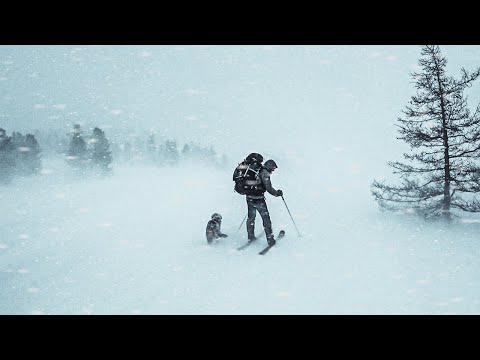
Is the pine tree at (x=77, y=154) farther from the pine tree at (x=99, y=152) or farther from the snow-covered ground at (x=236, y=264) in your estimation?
the snow-covered ground at (x=236, y=264)

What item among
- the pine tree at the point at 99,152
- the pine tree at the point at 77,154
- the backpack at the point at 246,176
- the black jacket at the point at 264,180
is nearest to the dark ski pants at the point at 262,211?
the backpack at the point at 246,176

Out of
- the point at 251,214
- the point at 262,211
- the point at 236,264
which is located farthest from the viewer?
the point at 251,214

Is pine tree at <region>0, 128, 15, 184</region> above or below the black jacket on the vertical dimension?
above

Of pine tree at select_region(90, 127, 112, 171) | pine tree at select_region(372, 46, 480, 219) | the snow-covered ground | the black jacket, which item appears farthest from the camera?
pine tree at select_region(90, 127, 112, 171)

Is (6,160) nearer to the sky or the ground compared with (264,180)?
nearer to the sky

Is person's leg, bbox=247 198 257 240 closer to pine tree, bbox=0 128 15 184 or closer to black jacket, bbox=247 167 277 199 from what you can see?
black jacket, bbox=247 167 277 199

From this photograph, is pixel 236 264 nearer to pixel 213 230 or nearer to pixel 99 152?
pixel 213 230

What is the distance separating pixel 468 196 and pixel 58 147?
54.9 metres

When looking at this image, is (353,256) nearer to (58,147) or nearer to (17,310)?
(17,310)

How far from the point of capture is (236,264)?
7.14 metres

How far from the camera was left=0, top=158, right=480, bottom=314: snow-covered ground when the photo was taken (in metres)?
5.64

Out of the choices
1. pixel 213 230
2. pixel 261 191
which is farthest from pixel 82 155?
pixel 261 191

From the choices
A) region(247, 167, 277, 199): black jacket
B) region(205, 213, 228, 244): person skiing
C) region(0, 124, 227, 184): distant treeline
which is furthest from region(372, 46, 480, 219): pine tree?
region(0, 124, 227, 184): distant treeline

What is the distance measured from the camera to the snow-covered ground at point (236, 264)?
5637 mm
